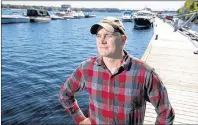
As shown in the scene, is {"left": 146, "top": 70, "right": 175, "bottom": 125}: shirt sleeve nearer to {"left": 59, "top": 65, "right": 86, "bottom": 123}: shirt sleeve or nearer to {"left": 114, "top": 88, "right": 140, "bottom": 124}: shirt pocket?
{"left": 114, "top": 88, "right": 140, "bottom": 124}: shirt pocket

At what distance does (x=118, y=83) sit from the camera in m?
2.50

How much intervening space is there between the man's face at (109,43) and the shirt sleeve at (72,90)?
0.41m

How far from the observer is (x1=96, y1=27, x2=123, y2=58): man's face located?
243cm

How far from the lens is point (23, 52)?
80.9 ft

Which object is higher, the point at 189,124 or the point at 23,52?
the point at 189,124

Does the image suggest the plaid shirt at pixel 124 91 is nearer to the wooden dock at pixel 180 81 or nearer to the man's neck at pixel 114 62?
the man's neck at pixel 114 62

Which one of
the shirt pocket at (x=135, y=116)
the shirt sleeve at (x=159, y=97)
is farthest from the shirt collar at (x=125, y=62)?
the shirt pocket at (x=135, y=116)

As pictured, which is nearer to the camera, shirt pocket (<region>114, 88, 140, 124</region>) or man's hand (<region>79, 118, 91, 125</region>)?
shirt pocket (<region>114, 88, 140, 124</region>)

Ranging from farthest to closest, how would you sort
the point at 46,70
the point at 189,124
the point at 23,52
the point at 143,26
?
1. the point at 143,26
2. the point at 23,52
3. the point at 46,70
4. the point at 189,124

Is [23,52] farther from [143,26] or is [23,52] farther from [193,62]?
[143,26]

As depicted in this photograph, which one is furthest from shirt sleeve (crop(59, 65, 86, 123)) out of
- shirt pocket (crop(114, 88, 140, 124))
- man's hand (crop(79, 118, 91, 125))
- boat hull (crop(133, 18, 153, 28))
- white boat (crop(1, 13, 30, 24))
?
white boat (crop(1, 13, 30, 24))

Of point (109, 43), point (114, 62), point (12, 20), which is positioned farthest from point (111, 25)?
point (12, 20)

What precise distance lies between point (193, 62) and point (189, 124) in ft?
20.9

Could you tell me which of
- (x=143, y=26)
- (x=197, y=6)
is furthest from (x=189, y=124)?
(x=197, y=6)
